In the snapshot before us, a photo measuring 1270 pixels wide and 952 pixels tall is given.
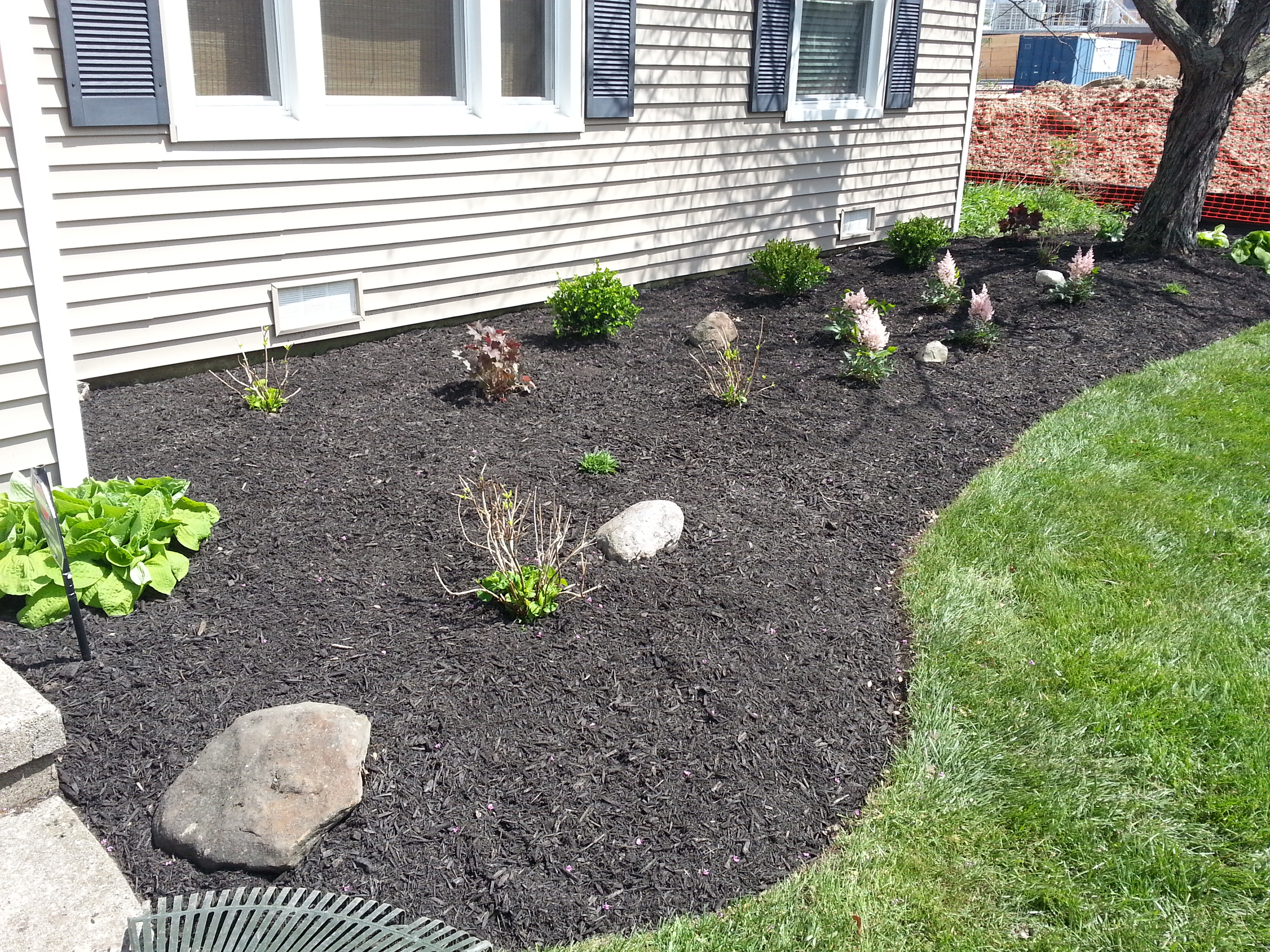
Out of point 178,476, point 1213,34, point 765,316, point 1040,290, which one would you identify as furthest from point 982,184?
point 178,476

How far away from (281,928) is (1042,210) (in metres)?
11.3

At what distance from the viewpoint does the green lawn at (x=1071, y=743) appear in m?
2.29

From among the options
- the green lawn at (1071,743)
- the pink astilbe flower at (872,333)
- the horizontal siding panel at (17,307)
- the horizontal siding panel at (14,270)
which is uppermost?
the horizontal siding panel at (14,270)

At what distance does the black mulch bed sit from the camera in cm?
245

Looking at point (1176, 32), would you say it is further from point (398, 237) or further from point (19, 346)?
point (19, 346)

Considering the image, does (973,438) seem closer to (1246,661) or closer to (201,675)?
(1246,661)

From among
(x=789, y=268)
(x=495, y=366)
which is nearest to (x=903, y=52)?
(x=789, y=268)

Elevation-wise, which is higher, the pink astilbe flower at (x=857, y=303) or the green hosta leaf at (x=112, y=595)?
the pink astilbe flower at (x=857, y=303)

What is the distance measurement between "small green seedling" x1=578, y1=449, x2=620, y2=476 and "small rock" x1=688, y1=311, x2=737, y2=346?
1.80m

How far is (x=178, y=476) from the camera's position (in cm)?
396

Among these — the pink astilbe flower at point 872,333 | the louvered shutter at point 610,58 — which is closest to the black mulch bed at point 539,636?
the pink astilbe flower at point 872,333

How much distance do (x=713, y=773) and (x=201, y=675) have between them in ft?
4.99

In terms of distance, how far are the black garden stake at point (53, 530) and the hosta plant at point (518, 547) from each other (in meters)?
1.06

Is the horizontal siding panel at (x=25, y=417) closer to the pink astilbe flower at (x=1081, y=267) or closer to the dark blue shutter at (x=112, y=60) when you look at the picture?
the dark blue shutter at (x=112, y=60)
